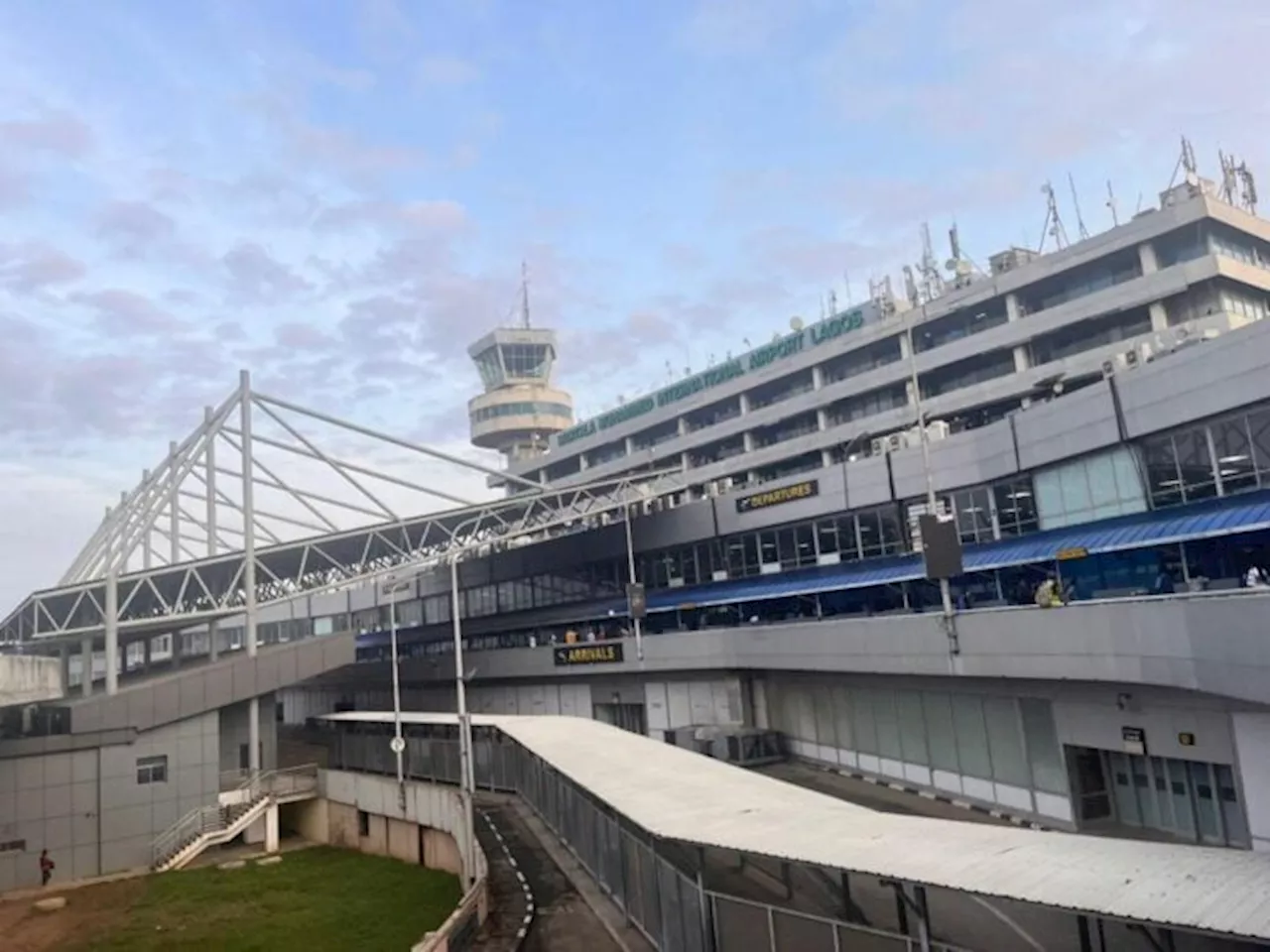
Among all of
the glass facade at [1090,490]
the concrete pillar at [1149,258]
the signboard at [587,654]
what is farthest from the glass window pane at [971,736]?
the concrete pillar at [1149,258]

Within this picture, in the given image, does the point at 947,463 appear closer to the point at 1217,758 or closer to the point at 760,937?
the point at 1217,758

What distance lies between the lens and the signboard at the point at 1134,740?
24188mm

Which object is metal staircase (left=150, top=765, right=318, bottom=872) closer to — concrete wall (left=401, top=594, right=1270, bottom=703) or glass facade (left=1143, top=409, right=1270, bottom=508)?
concrete wall (left=401, top=594, right=1270, bottom=703)

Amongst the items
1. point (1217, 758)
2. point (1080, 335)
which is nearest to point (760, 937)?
point (1217, 758)

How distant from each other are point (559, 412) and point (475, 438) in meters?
13.0

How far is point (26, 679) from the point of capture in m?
34.5

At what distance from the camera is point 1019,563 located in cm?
3588

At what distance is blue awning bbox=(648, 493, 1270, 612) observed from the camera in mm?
27906

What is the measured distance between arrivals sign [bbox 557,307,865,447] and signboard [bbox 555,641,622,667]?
116 feet

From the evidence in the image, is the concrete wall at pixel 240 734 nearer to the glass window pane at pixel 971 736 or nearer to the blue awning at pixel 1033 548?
the blue awning at pixel 1033 548

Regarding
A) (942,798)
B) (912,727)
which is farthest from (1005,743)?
(912,727)

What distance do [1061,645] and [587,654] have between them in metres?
33.1

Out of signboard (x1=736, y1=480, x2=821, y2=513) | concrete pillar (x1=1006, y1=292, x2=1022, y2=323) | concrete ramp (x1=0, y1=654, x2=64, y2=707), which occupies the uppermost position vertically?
concrete pillar (x1=1006, y1=292, x2=1022, y2=323)

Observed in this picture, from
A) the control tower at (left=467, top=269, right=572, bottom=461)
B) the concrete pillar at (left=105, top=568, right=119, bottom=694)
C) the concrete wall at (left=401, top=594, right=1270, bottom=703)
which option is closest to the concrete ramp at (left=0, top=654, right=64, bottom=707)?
the concrete pillar at (left=105, top=568, right=119, bottom=694)
